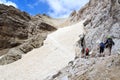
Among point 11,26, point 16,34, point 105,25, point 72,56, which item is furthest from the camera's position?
point 11,26

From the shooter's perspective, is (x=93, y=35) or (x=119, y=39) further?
(x=93, y=35)

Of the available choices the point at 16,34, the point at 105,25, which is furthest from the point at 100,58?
the point at 16,34

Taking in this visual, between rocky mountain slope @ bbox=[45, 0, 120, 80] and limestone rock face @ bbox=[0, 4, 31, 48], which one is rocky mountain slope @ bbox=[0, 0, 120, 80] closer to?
rocky mountain slope @ bbox=[45, 0, 120, 80]

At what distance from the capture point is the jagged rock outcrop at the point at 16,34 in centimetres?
4956

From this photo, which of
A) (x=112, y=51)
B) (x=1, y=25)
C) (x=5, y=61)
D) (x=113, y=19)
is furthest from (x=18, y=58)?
(x=112, y=51)

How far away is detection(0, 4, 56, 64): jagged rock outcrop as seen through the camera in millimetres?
49562

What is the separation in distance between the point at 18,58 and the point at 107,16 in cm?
1741

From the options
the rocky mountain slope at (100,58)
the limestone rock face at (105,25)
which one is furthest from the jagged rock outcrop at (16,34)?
the limestone rock face at (105,25)

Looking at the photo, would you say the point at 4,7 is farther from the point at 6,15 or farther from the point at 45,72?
the point at 45,72

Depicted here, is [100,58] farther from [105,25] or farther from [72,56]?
[72,56]

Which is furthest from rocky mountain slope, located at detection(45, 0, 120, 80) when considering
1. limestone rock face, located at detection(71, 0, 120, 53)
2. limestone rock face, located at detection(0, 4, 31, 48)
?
limestone rock face, located at detection(0, 4, 31, 48)

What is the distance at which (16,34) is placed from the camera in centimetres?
5544

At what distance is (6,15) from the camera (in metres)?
56.5

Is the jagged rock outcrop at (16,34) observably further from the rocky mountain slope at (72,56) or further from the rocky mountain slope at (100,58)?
the rocky mountain slope at (100,58)
